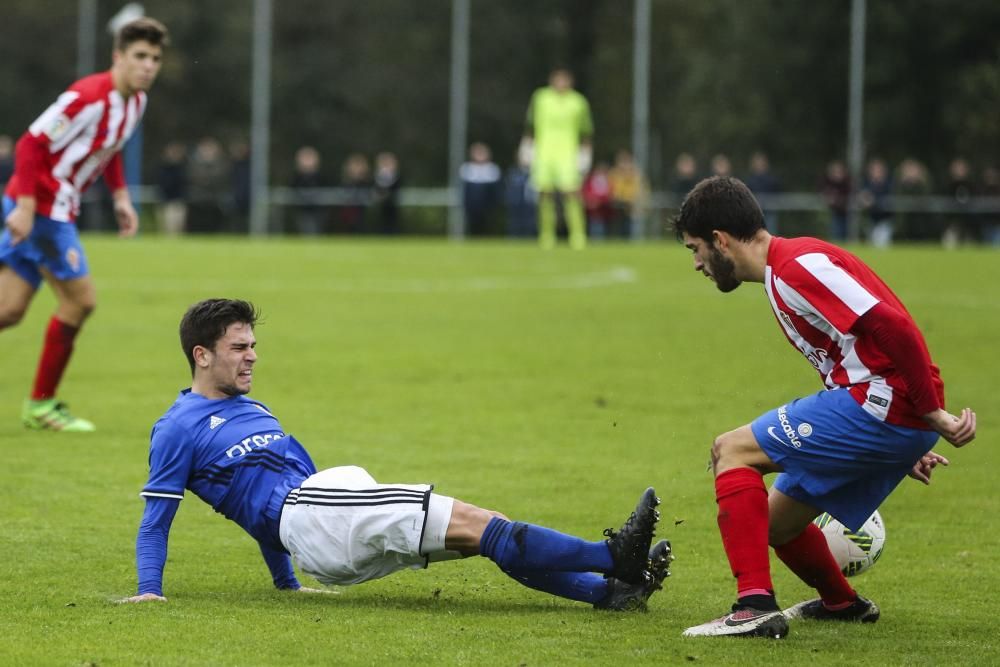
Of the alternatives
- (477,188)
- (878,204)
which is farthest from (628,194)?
(878,204)

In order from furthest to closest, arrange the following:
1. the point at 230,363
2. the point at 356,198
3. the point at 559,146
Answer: the point at 356,198 < the point at 559,146 < the point at 230,363

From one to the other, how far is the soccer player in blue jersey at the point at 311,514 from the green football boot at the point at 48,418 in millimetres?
4147

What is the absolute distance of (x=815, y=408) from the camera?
5.27 metres

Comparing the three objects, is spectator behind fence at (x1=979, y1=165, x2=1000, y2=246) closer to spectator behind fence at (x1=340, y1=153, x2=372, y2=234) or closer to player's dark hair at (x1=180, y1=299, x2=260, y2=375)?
spectator behind fence at (x1=340, y1=153, x2=372, y2=234)

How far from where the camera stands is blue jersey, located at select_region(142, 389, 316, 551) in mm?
5688

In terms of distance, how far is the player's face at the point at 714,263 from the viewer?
5.38 metres

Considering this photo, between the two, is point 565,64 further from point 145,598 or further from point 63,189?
point 145,598

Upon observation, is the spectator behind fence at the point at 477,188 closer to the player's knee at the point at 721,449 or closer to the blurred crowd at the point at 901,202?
the blurred crowd at the point at 901,202

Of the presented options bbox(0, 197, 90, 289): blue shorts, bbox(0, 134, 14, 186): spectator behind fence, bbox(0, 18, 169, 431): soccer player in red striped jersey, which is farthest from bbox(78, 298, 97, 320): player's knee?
bbox(0, 134, 14, 186): spectator behind fence

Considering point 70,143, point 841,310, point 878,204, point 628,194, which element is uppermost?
point 70,143

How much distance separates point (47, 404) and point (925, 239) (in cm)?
2696

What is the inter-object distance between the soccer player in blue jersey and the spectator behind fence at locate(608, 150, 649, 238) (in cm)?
2834

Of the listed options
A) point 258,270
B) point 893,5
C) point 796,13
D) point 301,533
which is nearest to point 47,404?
point 301,533

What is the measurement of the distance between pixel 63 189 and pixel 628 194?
25905mm
